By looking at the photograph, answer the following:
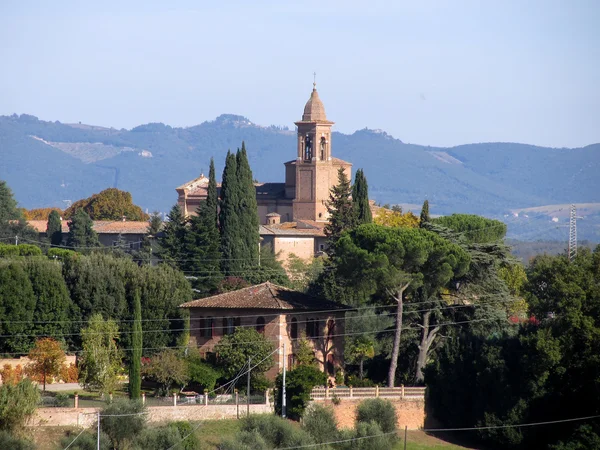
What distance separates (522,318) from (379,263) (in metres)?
11.3

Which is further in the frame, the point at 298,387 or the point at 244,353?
the point at 244,353

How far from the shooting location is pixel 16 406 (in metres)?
39.2

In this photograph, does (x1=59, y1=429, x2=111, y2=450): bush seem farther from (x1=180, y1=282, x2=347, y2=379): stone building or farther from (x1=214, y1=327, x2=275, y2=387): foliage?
(x1=180, y1=282, x2=347, y2=379): stone building

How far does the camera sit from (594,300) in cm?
4253

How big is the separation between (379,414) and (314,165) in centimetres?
6201

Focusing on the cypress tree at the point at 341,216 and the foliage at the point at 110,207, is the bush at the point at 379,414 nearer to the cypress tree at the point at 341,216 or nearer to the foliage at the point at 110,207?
the cypress tree at the point at 341,216

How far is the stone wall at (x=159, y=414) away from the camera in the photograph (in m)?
40.6

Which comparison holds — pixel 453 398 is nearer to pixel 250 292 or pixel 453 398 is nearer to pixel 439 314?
pixel 439 314

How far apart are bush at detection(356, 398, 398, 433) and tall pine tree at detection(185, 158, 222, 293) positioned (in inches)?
836

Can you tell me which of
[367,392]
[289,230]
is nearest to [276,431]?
[367,392]

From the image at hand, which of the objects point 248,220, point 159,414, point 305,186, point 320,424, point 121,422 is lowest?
point 320,424

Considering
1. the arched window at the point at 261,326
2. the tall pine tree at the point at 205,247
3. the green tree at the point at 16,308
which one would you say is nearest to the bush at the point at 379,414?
the arched window at the point at 261,326

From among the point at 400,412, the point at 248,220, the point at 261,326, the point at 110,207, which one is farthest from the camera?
the point at 110,207

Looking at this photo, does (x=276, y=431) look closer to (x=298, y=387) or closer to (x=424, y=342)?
(x=298, y=387)
